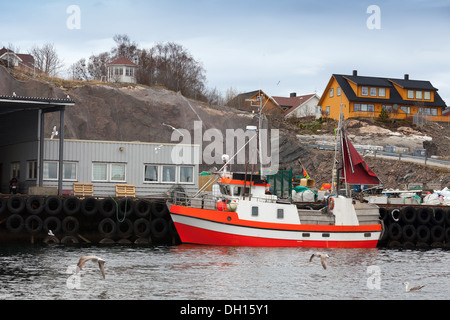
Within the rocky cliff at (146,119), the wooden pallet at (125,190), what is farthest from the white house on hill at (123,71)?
the wooden pallet at (125,190)

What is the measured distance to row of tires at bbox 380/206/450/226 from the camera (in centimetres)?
3900

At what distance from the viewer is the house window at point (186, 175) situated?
4034cm

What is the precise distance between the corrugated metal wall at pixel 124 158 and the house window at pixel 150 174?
223 mm

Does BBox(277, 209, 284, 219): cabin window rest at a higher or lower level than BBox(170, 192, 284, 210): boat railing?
lower

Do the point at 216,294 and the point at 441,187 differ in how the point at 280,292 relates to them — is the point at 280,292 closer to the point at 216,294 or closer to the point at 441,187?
the point at 216,294

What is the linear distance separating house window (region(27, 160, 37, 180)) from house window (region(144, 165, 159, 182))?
20.7ft

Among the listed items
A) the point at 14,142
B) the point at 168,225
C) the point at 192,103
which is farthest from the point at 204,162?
the point at 168,225

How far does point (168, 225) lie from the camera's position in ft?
117

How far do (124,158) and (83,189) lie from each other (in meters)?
3.31

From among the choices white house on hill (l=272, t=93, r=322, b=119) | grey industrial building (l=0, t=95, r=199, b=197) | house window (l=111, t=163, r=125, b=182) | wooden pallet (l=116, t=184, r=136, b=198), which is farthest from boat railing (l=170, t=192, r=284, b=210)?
white house on hill (l=272, t=93, r=322, b=119)

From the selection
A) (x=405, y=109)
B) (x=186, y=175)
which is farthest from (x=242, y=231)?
(x=405, y=109)

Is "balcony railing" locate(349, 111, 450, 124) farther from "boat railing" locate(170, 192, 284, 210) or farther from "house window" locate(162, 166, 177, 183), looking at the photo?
"boat railing" locate(170, 192, 284, 210)

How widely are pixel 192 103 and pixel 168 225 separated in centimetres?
3056

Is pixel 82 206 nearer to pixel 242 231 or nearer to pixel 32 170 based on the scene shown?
pixel 32 170
